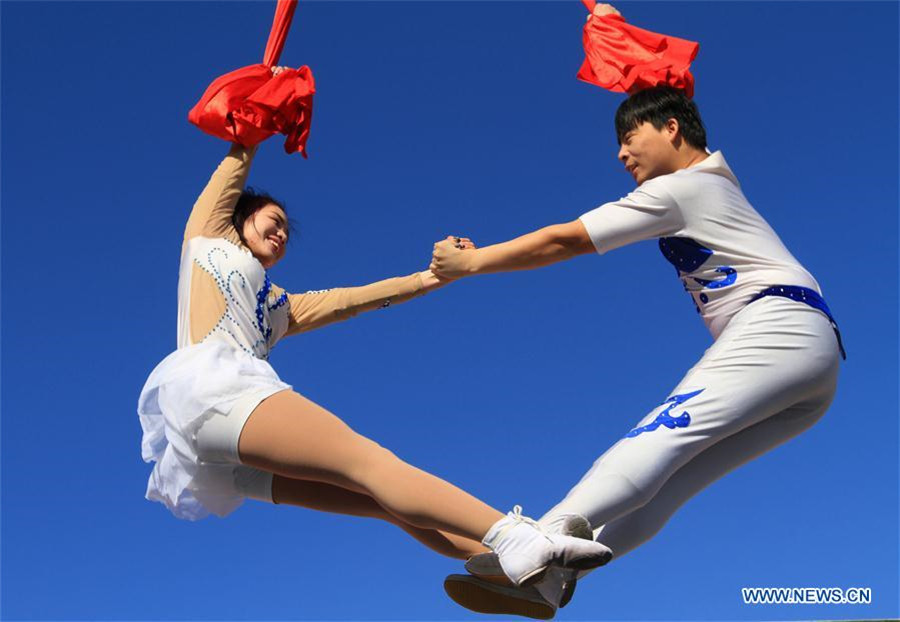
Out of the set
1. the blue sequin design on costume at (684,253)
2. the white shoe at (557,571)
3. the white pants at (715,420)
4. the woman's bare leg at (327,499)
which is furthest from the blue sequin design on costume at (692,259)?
the woman's bare leg at (327,499)

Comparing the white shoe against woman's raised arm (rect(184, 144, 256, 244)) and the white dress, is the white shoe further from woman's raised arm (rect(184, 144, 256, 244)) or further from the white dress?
woman's raised arm (rect(184, 144, 256, 244))

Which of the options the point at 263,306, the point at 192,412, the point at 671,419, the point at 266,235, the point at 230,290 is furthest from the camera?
the point at 266,235

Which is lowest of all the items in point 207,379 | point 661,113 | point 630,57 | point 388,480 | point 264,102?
point 388,480

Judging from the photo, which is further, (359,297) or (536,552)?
(359,297)

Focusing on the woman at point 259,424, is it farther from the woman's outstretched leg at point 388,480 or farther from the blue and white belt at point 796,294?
the blue and white belt at point 796,294

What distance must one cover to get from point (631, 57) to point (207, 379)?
8.58ft

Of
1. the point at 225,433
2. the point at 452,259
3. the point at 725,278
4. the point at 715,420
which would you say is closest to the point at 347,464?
the point at 225,433

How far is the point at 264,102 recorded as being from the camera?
5.41 m

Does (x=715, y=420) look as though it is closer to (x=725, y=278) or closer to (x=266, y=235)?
(x=725, y=278)

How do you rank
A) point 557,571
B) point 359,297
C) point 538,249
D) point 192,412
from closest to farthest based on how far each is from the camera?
point 557,571 < point 192,412 < point 538,249 < point 359,297

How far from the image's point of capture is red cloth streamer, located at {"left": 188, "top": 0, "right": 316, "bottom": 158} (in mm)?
5375

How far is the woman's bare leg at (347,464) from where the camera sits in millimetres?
4113

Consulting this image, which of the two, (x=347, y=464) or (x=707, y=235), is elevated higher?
(x=707, y=235)

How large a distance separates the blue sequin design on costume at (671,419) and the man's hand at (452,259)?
1032mm
